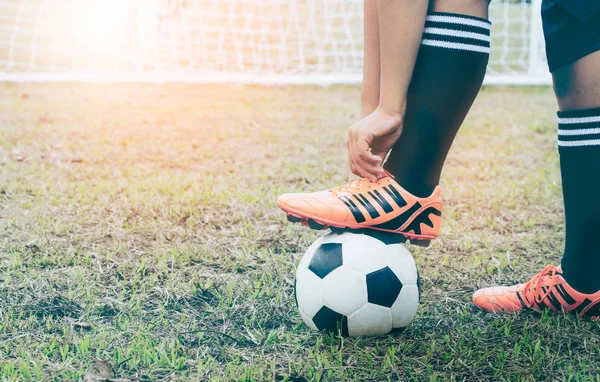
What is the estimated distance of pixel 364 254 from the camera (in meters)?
1.88

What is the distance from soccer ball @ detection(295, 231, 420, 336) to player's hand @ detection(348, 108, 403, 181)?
0.73ft

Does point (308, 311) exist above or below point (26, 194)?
above

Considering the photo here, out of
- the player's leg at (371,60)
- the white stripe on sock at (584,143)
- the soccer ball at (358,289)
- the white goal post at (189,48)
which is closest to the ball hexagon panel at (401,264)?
the soccer ball at (358,289)

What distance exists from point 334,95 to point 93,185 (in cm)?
429

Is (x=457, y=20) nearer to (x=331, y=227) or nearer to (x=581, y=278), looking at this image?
(x=331, y=227)

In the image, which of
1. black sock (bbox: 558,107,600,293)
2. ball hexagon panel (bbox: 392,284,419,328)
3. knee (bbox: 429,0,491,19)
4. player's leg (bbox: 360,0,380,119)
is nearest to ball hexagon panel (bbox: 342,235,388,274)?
ball hexagon panel (bbox: 392,284,419,328)

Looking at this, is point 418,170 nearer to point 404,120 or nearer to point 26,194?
point 404,120

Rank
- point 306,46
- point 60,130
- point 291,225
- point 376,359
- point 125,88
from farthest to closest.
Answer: point 306,46, point 125,88, point 60,130, point 291,225, point 376,359

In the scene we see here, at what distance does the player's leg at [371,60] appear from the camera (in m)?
2.03

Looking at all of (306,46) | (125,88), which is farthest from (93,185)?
(306,46)

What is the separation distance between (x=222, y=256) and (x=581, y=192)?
1.37 meters

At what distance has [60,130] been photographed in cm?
506

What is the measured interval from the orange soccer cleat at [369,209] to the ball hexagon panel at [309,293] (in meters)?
0.16

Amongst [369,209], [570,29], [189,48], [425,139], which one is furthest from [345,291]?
[189,48]
